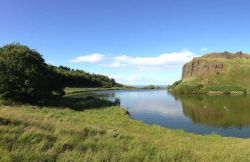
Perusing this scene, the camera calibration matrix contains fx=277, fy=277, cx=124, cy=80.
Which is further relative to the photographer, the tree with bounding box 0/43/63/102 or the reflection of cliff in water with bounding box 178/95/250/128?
the reflection of cliff in water with bounding box 178/95/250/128

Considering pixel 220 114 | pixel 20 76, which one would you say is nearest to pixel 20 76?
pixel 20 76

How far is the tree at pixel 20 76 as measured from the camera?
45.7 meters

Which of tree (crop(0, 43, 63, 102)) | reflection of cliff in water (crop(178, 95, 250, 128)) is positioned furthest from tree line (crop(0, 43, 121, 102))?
reflection of cliff in water (crop(178, 95, 250, 128))

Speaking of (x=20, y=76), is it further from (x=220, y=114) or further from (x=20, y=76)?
(x=220, y=114)

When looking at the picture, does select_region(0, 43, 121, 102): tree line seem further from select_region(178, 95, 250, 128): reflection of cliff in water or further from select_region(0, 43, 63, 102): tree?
select_region(178, 95, 250, 128): reflection of cliff in water

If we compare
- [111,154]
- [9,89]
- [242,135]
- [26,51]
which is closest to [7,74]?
[9,89]

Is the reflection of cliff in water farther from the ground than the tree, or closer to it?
closer to it

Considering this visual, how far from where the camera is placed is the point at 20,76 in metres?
47.1

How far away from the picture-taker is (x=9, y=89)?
45.4 metres

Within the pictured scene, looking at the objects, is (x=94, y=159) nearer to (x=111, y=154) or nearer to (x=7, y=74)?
(x=111, y=154)

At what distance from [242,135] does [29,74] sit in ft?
116

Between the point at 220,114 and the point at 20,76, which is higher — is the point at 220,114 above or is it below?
below

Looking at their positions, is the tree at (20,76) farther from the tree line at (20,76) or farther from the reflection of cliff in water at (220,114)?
the reflection of cliff in water at (220,114)

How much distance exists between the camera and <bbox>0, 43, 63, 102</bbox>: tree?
4572 cm
